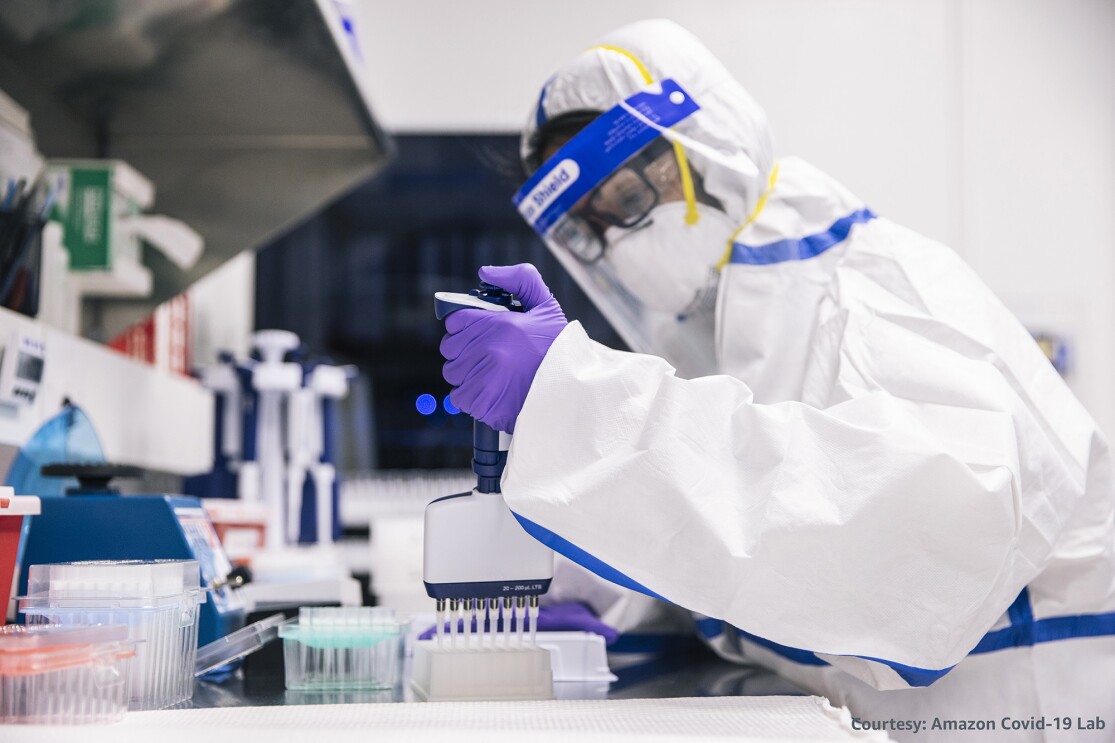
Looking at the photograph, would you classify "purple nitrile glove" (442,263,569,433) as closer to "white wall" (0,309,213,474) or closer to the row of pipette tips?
the row of pipette tips

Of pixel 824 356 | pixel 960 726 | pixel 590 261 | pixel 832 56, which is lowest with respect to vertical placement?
pixel 960 726

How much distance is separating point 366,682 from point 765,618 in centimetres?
43

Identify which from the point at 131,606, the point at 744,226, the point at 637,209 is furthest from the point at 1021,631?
the point at 131,606

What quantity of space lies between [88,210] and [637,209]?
3.46 ft

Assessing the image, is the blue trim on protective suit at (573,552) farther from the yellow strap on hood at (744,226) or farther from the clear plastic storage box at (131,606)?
the yellow strap on hood at (744,226)

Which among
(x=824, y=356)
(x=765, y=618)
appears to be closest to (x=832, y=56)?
(x=824, y=356)

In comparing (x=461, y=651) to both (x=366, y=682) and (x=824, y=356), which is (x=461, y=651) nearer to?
(x=366, y=682)

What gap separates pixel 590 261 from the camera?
1524mm

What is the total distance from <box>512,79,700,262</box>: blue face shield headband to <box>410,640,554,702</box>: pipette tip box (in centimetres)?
61

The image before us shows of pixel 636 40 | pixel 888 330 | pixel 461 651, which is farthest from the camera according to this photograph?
pixel 636 40

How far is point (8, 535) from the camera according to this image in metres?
0.99

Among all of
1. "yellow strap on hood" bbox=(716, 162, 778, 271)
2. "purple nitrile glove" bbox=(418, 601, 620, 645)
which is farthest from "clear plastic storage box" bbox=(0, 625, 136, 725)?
"yellow strap on hood" bbox=(716, 162, 778, 271)

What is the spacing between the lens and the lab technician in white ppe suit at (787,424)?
1.00m

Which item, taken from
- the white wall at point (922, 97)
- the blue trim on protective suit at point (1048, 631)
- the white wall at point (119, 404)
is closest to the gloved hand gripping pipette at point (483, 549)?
the blue trim on protective suit at point (1048, 631)
